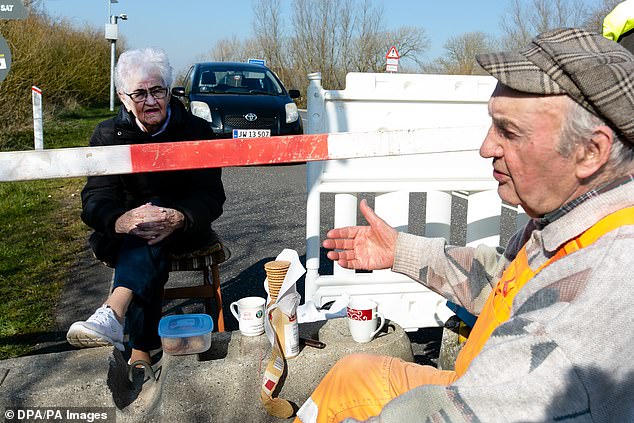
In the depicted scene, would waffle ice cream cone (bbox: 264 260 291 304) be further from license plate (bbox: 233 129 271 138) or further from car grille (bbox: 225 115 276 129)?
car grille (bbox: 225 115 276 129)

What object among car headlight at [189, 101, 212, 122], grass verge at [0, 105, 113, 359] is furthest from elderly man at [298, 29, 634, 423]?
car headlight at [189, 101, 212, 122]

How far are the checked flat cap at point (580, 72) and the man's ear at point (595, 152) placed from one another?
0.08ft

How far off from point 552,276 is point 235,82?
40.6 feet

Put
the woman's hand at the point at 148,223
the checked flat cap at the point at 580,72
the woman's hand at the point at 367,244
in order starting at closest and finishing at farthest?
1. the checked flat cap at the point at 580,72
2. the woman's hand at the point at 367,244
3. the woman's hand at the point at 148,223

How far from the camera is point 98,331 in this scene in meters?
2.79

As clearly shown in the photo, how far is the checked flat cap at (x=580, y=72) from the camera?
1.37 meters

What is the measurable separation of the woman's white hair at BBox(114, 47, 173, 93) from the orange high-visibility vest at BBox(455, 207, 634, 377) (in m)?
2.51

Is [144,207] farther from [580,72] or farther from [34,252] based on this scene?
[34,252]

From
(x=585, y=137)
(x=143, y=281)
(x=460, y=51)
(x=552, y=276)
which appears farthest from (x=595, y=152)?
(x=460, y=51)

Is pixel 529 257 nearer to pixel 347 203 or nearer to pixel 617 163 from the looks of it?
pixel 617 163

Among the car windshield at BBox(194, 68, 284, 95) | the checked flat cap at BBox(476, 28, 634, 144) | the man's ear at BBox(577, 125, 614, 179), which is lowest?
the man's ear at BBox(577, 125, 614, 179)

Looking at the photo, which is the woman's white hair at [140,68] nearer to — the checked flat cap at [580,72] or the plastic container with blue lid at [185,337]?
the plastic container with blue lid at [185,337]

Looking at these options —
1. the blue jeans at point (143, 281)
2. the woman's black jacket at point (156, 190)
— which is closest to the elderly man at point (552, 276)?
the blue jeans at point (143, 281)

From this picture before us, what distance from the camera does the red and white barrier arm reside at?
7.50 ft
